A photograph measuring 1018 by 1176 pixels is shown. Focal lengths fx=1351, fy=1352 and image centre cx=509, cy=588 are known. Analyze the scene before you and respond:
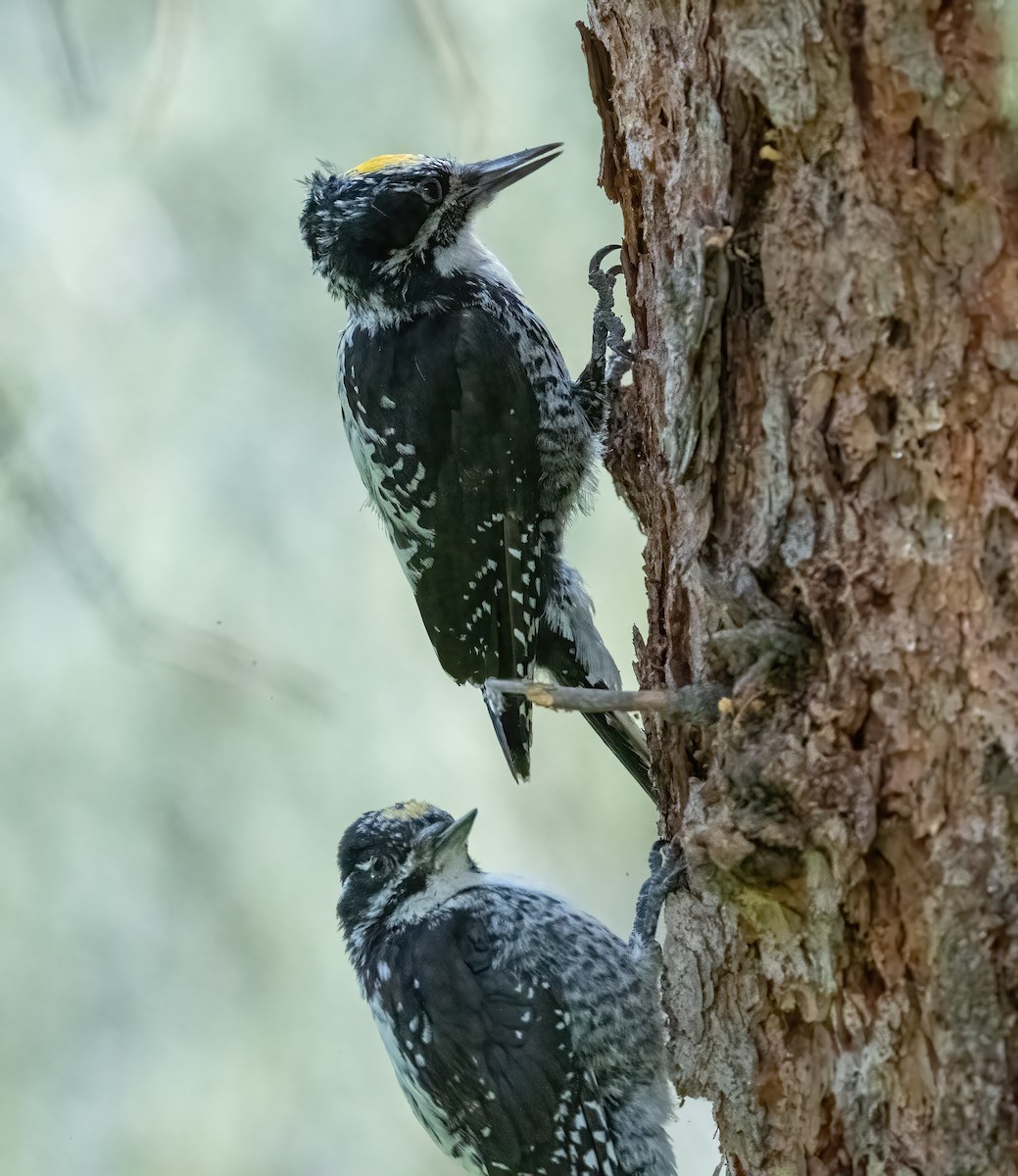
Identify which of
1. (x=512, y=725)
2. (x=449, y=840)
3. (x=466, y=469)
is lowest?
(x=449, y=840)

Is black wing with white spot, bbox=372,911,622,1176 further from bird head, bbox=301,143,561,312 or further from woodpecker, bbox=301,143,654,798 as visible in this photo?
bird head, bbox=301,143,561,312

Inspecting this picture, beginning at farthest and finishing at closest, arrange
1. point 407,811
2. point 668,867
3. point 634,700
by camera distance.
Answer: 1. point 407,811
2. point 668,867
3. point 634,700

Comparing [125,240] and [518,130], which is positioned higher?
[125,240]

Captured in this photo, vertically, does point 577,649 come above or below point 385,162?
below

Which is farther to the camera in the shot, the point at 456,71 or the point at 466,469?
the point at 466,469

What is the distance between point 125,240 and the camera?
441cm

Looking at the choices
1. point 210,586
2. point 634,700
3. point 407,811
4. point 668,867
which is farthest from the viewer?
point 210,586

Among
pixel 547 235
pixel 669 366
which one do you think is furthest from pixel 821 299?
pixel 547 235

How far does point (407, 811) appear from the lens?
347 centimetres

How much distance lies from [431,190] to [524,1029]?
209 centimetres

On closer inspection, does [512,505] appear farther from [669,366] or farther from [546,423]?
[669,366]

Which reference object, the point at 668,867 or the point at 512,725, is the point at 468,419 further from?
the point at 668,867

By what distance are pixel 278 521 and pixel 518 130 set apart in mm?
1459

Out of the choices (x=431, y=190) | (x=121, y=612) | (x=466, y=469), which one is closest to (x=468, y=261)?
(x=431, y=190)
